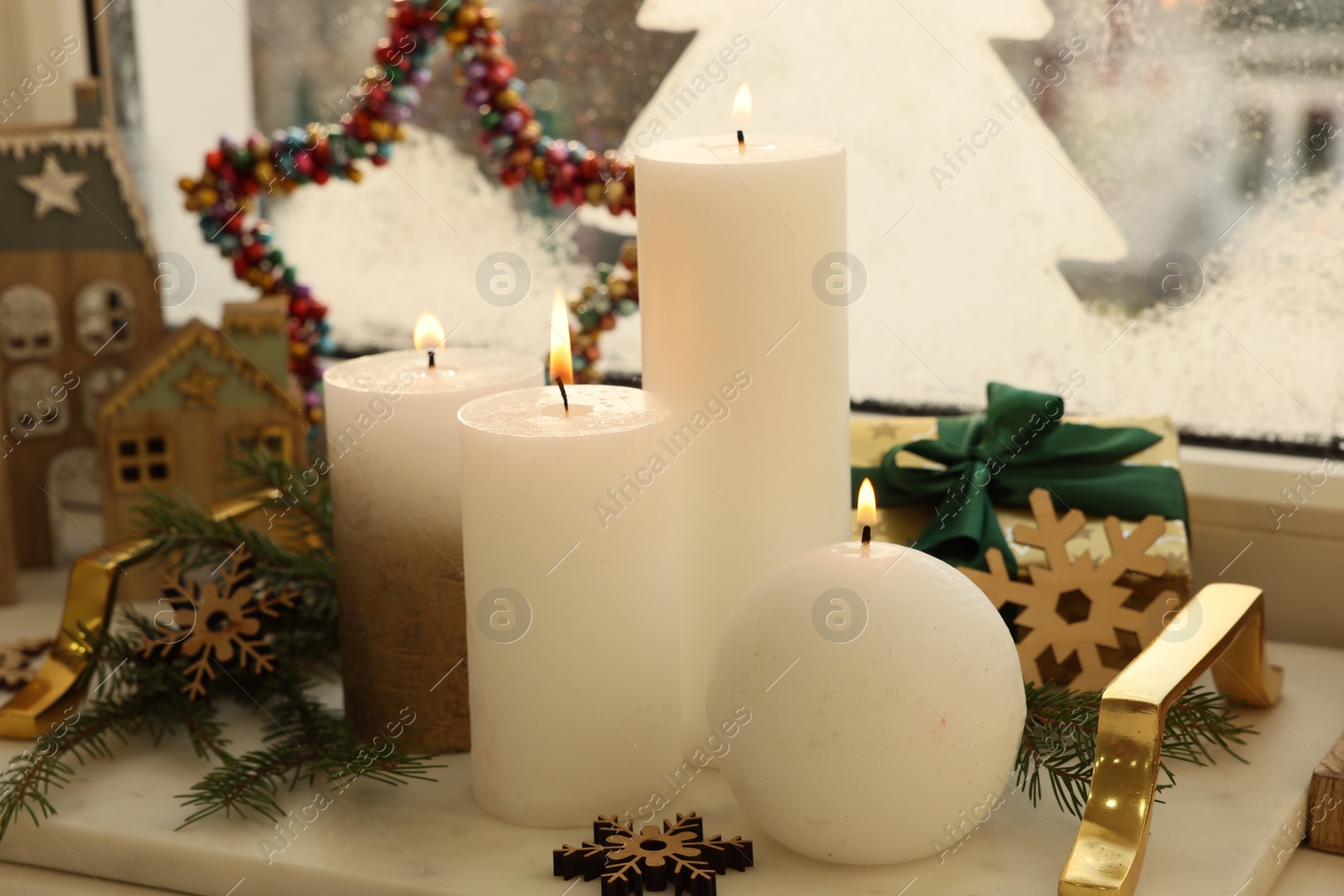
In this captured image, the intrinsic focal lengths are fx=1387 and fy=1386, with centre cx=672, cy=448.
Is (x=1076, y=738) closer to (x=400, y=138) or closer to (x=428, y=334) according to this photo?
(x=428, y=334)

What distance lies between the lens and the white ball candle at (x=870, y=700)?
25.3 inches

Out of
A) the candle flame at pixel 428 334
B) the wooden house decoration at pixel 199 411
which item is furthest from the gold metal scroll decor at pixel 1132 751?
the wooden house decoration at pixel 199 411

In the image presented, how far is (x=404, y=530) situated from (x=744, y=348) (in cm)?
23

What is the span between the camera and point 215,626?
88 centimetres

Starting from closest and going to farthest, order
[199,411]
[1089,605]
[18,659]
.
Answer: [1089,605] → [18,659] → [199,411]

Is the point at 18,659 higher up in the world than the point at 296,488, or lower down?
lower down

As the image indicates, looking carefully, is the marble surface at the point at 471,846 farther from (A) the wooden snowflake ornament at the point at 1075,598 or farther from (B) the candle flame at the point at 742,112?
(B) the candle flame at the point at 742,112

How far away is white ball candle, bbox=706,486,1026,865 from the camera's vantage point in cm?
64

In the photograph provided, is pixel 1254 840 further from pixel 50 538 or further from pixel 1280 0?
pixel 50 538

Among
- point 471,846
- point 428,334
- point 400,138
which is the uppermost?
point 400,138

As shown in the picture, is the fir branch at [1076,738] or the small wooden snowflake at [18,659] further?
the small wooden snowflake at [18,659]

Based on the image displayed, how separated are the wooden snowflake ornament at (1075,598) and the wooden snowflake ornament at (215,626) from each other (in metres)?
0.45

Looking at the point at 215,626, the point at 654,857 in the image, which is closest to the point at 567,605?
the point at 654,857

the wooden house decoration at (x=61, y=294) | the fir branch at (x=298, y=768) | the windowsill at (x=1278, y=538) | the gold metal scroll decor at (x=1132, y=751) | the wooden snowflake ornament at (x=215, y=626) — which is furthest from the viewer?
the wooden house decoration at (x=61, y=294)
